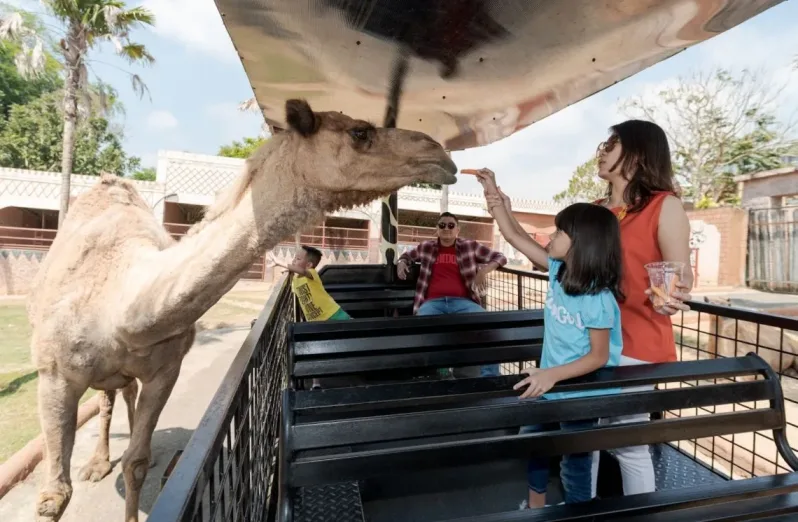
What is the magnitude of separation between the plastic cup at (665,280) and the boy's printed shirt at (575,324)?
0.55 feet

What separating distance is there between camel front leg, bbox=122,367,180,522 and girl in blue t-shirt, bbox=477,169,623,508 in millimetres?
2556

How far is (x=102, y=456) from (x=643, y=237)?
475cm

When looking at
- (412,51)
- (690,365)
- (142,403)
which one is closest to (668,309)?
(690,365)

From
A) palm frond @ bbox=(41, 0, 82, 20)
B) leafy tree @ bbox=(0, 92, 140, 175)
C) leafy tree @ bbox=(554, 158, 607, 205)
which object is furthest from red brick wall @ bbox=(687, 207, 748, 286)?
leafy tree @ bbox=(0, 92, 140, 175)

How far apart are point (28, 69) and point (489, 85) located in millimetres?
20064

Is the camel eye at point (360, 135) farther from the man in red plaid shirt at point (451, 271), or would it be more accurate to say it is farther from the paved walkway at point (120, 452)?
the paved walkway at point (120, 452)

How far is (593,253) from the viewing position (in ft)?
6.72

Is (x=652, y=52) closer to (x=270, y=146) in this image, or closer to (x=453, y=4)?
(x=453, y=4)

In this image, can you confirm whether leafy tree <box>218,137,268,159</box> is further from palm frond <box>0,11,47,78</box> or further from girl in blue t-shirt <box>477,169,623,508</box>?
girl in blue t-shirt <box>477,169,623,508</box>

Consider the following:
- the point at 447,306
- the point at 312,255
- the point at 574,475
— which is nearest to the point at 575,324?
the point at 574,475

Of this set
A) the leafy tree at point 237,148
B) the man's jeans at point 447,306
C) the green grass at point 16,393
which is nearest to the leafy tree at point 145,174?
the leafy tree at point 237,148

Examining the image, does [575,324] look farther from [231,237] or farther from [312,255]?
[312,255]

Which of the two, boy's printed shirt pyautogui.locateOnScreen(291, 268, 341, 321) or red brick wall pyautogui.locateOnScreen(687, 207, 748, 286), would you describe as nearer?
boy's printed shirt pyautogui.locateOnScreen(291, 268, 341, 321)

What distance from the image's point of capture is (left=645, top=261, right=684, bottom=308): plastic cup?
1.96 m
